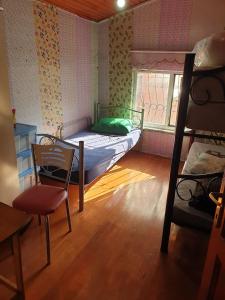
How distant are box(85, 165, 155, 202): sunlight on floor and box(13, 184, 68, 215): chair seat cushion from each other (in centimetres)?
88

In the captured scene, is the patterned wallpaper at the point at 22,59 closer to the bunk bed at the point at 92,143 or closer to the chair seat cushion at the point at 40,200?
the bunk bed at the point at 92,143

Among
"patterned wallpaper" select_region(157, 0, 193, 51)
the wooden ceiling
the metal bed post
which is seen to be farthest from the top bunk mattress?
the wooden ceiling

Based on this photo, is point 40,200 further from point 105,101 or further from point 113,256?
point 105,101

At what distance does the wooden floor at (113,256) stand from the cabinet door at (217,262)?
0.60 m

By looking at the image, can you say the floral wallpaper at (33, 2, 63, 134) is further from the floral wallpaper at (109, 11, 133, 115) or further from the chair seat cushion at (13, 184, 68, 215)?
the chair seat cushion at (13, 184, 68, 215)

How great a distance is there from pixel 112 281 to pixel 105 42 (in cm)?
395

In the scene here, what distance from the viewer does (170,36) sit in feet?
12.6

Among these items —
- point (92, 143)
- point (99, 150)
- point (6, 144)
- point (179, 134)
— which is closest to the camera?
point (179, 134)

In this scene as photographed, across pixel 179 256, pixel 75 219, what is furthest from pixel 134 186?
pixel 179 256

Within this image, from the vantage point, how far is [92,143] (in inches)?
142

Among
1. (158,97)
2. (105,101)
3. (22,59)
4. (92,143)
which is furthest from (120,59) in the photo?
(22,59)

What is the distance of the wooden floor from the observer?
71.7 inches

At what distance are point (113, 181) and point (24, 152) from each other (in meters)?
1.38

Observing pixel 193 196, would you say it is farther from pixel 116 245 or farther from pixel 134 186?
pixel 134 186
